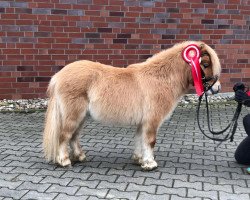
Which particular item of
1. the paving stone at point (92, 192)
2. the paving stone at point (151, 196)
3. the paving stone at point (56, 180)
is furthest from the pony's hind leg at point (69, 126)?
the paving stone at point (151, 196)

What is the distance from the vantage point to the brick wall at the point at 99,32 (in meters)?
7.50

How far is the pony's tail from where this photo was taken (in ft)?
15.0

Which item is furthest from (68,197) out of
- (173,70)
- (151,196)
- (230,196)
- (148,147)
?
(173,70)

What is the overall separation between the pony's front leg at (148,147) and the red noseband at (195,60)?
2.45 feet

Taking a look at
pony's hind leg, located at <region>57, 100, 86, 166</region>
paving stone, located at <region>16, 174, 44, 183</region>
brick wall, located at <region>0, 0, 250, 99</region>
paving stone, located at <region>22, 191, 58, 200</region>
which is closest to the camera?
paving stone, located at <region>22, 191, 58, 200</region>

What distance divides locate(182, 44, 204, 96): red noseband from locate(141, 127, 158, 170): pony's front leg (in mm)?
746

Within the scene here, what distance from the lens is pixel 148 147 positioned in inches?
181

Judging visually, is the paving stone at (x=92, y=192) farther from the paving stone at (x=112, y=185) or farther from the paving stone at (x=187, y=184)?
the paving stone at (x=187, y=184)

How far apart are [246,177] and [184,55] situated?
1.60 metres

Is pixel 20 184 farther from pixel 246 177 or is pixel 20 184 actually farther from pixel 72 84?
pixel 246 177

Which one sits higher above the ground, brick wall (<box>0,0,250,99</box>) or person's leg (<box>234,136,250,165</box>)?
brick wall (<box>0,0,250,99</box>)

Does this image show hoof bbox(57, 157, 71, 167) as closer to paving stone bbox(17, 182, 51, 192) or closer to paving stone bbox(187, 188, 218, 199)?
paving stone bbox(17, 182, 51, 192)

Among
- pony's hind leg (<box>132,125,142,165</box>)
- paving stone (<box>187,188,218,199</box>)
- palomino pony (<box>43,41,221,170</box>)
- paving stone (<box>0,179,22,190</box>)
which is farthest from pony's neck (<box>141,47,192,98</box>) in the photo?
paving stone (<box>0,179,22,190</box>)

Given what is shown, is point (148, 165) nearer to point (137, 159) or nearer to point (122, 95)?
point (137, 159)
